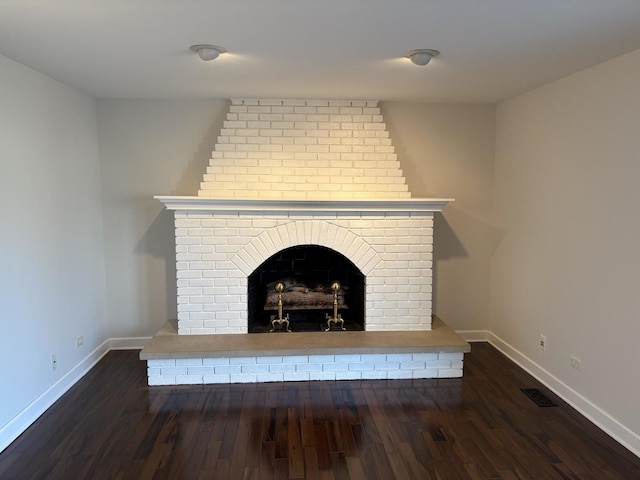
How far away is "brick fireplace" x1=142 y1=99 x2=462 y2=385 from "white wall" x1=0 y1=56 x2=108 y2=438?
80 cm

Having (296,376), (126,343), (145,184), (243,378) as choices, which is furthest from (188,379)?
(145,184)

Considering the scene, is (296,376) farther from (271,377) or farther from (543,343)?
(543,343)

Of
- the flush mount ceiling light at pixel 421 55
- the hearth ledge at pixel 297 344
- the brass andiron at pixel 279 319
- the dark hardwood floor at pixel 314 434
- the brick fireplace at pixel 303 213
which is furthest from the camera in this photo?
the brass andiron at pixel 279 319

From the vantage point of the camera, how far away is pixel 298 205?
141 inches

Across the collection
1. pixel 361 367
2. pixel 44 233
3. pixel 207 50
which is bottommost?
pixel 361 367

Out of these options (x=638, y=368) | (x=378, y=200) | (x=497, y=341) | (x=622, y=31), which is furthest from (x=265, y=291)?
(x=622, y=31)

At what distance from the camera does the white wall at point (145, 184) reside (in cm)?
389

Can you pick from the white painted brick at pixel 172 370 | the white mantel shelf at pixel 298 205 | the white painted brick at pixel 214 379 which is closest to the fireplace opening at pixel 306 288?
the white mantel shelf at pixel 298 205

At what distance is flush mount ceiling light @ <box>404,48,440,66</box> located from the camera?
2.46 m

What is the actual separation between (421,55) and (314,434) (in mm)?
2358

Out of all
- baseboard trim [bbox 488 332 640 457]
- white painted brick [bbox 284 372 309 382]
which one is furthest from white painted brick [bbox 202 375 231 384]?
baseboard trim [bbox 488 332 640 457]

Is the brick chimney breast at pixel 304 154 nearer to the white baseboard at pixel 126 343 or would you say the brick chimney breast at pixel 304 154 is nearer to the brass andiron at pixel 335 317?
the brass andiron at pixel 335 317

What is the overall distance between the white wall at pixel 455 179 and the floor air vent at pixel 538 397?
3.71 feet

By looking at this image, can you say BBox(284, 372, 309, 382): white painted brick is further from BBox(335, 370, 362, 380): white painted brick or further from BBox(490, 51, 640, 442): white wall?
BBox(490, 51, 640, 442): white wall
